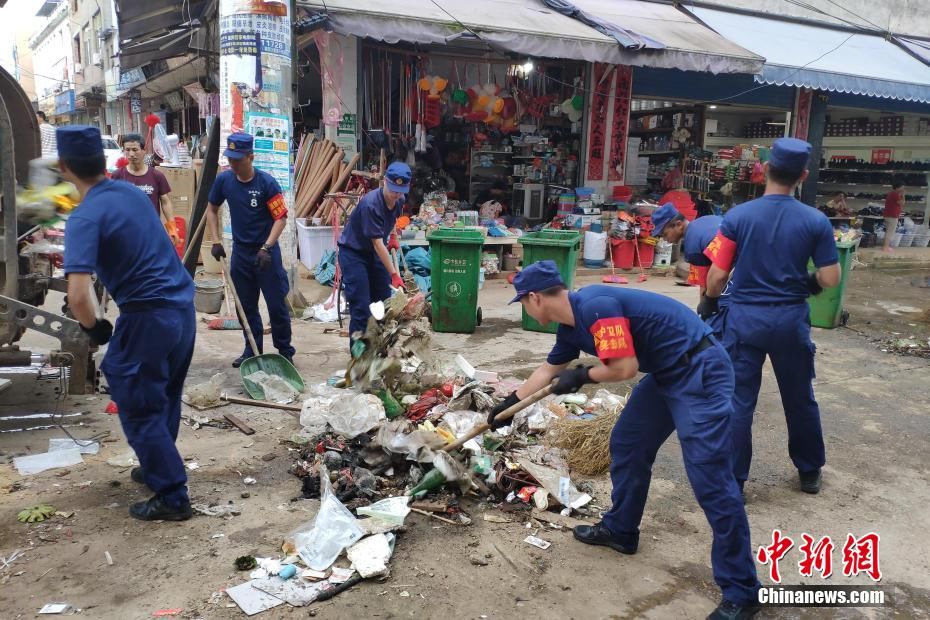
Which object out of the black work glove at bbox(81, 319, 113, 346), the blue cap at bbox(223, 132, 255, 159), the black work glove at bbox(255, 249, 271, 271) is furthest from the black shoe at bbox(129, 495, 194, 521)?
the blue cap at bbox(223, 132, 255, 159)

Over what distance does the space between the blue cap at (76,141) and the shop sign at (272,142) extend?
13.8ft

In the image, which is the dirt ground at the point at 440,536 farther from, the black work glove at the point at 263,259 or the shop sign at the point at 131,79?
the shop sign at the point at 131,79

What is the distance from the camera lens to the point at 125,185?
3.35 meters

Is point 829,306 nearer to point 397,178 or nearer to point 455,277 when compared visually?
point 455,277

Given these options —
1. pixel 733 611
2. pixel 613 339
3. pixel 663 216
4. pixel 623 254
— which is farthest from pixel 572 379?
pixel 623 254

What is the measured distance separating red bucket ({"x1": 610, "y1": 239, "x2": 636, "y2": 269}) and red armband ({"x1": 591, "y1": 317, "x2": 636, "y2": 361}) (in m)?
9.09

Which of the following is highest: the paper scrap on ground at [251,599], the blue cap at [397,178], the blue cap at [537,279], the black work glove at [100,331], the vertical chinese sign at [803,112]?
the vertical chinese sign at [803,112]

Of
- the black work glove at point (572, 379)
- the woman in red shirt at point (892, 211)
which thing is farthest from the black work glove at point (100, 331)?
the woman in red shirt at point (892, 211)

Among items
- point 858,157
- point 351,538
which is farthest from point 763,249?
→ point 858,157

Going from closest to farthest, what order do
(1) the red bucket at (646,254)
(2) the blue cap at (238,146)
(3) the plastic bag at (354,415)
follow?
1. (3) the plastic bag at (354,415)
2. (2) the blue cap at (238,146)
3. (1) the red bucket at (646,254)

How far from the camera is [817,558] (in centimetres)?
342

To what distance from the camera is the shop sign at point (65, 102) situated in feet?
102

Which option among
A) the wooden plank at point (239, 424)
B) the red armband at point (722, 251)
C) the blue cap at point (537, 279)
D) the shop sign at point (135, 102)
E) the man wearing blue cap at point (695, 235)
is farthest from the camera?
the shop sign at point (135, 102)

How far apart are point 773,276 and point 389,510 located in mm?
2409
